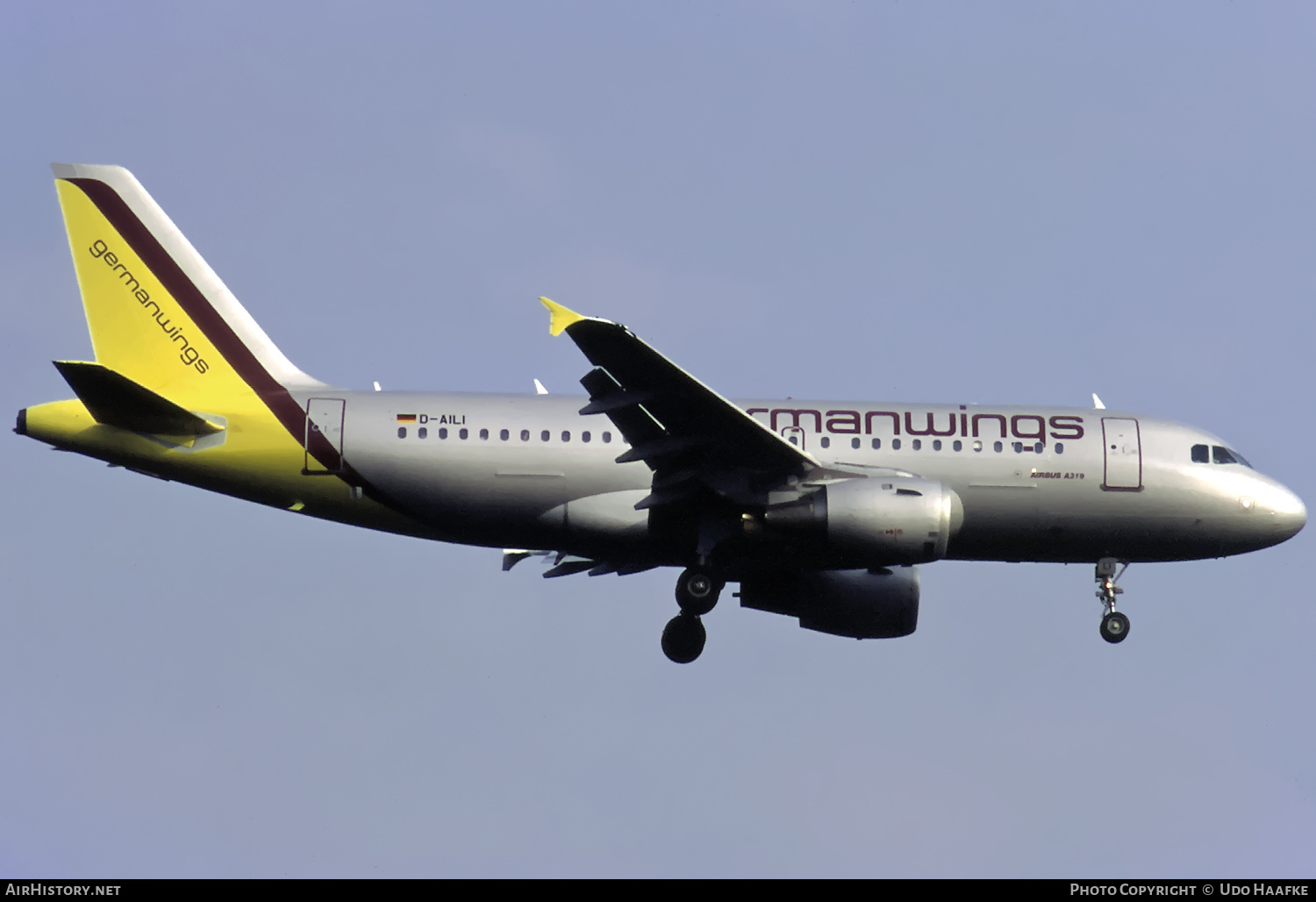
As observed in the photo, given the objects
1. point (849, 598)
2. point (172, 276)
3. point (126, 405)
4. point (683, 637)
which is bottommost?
point (683, 637)

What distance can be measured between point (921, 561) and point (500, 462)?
699 cm

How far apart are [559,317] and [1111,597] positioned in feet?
38.6

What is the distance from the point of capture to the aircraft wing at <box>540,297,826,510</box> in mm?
23344

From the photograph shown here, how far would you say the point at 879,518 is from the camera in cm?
2444

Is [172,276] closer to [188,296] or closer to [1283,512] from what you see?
[188,296]

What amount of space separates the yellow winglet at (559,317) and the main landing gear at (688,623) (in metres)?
5.66

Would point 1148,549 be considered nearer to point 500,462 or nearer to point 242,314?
point 500,462

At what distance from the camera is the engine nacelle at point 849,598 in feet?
95.2

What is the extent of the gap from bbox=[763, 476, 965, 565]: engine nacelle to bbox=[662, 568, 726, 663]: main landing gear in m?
2.34

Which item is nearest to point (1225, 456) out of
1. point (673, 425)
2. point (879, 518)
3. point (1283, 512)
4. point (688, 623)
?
point (1283, 512)

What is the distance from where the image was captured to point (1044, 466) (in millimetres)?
27234

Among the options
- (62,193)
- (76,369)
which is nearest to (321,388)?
(76,369)

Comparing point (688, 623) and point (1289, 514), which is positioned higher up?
point (1289, 514)

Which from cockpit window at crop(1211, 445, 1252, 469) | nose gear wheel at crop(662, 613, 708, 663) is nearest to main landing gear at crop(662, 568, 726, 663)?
nose gear wheel at crop(662, 613, 708, 663)
